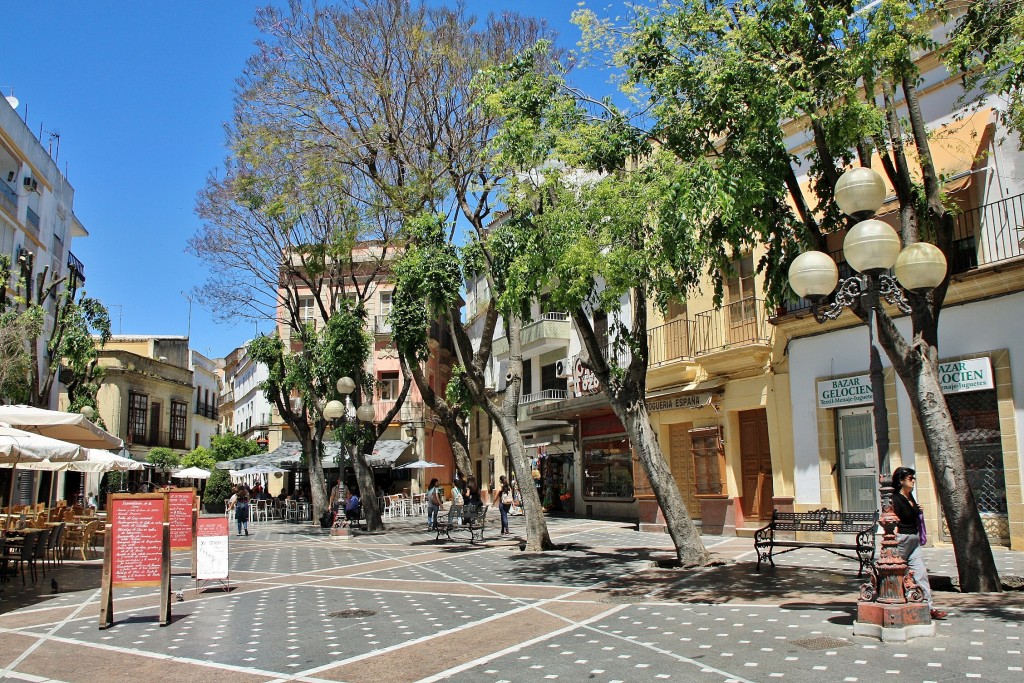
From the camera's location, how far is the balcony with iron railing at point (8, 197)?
95.7ft

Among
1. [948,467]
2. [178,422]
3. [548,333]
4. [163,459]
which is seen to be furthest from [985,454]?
[178,422]

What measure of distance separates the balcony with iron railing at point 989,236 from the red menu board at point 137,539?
32.7ft

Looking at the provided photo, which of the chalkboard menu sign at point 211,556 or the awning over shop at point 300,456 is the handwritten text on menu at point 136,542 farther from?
the awning over shop at point 300,456

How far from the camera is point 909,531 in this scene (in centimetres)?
819

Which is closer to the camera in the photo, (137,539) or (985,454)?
(137,539)

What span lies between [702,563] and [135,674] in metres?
8.75

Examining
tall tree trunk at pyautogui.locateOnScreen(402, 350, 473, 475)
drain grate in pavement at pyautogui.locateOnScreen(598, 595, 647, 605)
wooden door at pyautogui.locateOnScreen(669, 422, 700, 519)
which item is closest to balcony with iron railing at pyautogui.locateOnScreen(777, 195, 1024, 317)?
drain grate in pavement at pyautogui.locateOnScreen(598, 595, 647, 605)

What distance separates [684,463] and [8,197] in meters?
25.9

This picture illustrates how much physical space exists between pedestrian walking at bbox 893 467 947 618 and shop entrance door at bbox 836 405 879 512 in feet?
26.4

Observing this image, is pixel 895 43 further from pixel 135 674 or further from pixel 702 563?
pixel 135 674

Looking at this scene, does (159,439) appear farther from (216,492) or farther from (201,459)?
(216,492)

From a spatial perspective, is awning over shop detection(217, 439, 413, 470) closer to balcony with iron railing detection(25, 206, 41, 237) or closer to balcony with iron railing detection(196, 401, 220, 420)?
balcony with iron railing detection(25, 206, 41, 237)

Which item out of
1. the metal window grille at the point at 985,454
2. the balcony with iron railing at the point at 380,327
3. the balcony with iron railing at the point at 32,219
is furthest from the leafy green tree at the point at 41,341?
the metal window grille at the point at 985,454

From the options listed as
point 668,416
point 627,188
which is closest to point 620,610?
point 627,188
